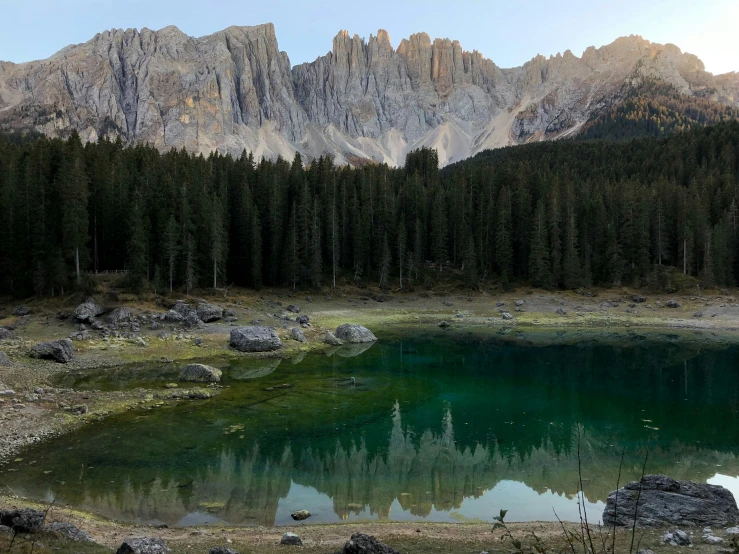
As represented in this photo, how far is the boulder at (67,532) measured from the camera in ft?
36.3

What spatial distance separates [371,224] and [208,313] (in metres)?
44.7

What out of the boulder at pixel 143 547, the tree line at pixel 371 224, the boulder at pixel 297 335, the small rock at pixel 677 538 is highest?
the tree line at pixel 371 224

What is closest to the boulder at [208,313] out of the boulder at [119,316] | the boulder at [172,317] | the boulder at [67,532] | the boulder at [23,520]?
the boulder at [172,317]

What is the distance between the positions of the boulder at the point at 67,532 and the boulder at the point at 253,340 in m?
30.4

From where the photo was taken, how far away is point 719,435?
77.8ft

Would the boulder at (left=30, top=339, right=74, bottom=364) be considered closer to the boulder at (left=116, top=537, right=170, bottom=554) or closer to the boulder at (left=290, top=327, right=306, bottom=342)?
the boulder at (left=290, top=327, right=306, bottom=342)

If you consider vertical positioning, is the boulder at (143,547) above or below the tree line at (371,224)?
below

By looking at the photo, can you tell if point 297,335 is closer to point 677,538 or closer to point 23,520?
point 23,520

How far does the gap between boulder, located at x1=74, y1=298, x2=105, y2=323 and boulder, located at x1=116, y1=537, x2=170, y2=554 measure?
1529 inches

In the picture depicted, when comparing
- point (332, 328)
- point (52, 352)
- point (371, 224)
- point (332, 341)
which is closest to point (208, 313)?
point (332, 341)

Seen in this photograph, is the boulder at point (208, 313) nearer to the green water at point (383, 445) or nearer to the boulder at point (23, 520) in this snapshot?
the green water at point (383, 445)

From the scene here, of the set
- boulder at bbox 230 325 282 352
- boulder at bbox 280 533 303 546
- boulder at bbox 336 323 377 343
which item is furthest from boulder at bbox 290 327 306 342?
boulder at bbox 280 533 303 546

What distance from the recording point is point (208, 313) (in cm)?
5012

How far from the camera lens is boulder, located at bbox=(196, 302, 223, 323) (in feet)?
163
